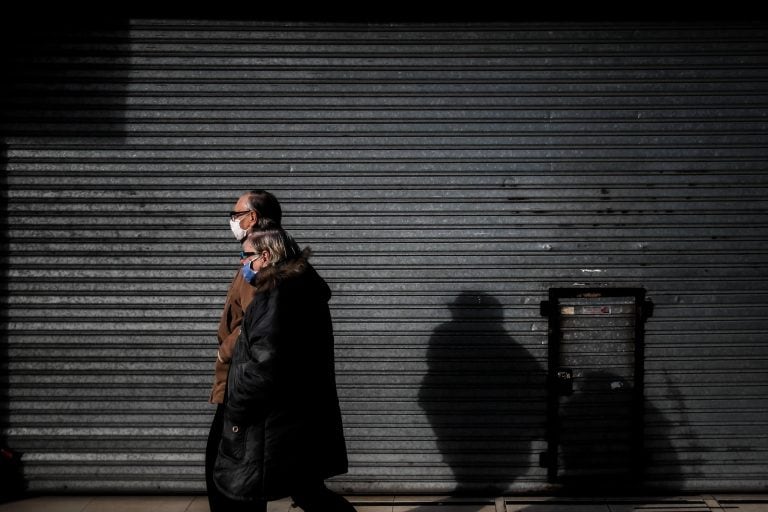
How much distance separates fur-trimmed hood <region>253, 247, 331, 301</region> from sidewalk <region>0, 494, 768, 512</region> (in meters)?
2.04

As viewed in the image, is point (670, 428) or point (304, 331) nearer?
point (304, 331)

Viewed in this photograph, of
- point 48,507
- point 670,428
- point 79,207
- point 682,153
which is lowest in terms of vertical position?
point 48,507

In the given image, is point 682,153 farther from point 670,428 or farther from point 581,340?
point 670,428

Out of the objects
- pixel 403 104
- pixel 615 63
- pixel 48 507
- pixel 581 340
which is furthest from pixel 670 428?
pixel 48 507

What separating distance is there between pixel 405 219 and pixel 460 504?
6.36 feet

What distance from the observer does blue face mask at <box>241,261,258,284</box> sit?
13.9ft

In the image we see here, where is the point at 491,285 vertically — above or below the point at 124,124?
below

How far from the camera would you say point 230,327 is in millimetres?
4566

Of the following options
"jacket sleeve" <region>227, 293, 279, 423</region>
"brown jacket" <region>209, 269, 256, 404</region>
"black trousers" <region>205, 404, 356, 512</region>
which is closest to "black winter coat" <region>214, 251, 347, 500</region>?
"jacket sleeve" <region>227, 293, 279, 423</region>

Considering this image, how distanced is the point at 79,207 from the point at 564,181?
328 centimetres

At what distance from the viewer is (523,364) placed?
5.70 metres

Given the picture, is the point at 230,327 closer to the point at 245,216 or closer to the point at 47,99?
the point at 245,216

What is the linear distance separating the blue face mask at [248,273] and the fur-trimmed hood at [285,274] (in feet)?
0.17

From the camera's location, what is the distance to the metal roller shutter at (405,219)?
18.5 feet
